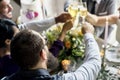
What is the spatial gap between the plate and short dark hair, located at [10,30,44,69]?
0.74 meters

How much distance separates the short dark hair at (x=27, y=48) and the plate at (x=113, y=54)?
74 cm

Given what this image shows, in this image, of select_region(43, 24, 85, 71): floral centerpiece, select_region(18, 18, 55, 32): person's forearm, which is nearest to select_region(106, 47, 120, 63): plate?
select_region(43, 24, 85, 71): floral centerpiece

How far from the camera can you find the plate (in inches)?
74.1

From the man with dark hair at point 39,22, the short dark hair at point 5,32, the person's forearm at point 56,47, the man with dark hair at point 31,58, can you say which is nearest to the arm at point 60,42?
the person's forearm at point 56,47

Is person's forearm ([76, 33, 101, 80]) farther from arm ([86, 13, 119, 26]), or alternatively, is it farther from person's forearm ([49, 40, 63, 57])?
arm ([86, 13, 119, 26])

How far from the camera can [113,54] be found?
1960 millimetres

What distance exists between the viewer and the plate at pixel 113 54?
1.88 m

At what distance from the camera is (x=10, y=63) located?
1575 mm

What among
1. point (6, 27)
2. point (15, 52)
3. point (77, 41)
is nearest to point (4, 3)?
point (6, 27)

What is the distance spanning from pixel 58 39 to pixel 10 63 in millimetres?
358

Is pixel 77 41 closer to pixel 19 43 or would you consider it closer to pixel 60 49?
pixel 60 49

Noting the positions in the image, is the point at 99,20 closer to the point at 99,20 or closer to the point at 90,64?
the point at 99,20

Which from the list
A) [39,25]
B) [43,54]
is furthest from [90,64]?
[39,25]

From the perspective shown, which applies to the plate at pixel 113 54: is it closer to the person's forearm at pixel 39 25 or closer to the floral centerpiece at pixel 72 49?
the floral centerpiece at pixel 72 49
